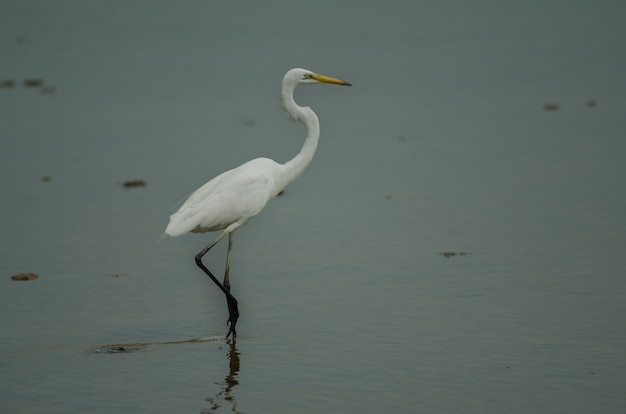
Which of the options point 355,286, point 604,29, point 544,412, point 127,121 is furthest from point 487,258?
point 604,29

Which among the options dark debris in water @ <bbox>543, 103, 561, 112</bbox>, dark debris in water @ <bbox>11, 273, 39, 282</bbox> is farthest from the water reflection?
dark debris in water @ <bbox>543, 103, 561, 112</bbox>

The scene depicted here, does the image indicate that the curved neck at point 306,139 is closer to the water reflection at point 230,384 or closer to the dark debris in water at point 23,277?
the water reflection at point 230,384

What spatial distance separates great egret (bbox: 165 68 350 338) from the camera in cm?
817

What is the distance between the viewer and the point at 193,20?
3294cm

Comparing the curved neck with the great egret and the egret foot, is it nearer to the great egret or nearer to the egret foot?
the great egret

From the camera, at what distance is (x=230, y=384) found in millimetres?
7219

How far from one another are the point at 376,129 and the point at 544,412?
32.7 ft

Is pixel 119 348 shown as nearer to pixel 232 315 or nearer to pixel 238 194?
pixel 232 315

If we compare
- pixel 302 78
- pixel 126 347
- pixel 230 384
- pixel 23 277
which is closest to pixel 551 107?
pixel 302 78

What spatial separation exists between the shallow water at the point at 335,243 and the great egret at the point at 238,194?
2.58 ft

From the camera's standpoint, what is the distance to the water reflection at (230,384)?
686 cm

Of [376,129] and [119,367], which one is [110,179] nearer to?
[376,129]

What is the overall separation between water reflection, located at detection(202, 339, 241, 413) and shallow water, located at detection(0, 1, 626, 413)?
0.02m

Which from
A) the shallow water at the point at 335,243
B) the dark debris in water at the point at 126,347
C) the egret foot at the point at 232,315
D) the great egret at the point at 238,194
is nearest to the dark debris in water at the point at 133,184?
the shallow water at the point at 335,243
